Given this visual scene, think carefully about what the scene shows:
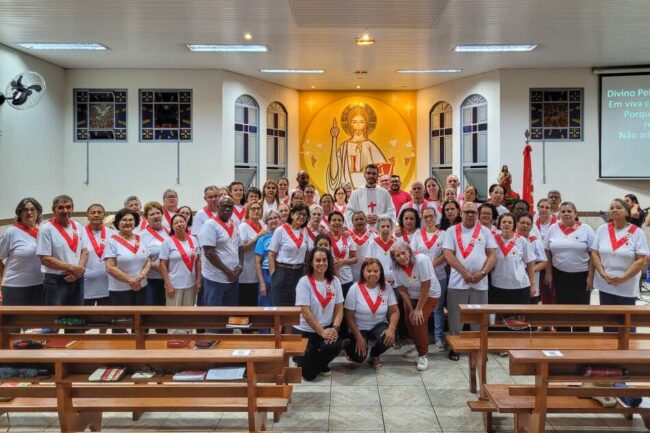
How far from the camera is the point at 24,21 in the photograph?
817cm

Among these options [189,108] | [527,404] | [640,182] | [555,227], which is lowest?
[527,404]

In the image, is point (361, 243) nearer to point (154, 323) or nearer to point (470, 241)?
point (470, 241)

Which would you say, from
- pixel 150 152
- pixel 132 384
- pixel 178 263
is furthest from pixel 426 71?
pixel 132 384

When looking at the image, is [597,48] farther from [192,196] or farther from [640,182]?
[192,196]

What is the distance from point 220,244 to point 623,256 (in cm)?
397

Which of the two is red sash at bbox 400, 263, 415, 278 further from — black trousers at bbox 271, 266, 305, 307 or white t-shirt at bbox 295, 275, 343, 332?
black trousers at bbox 271, 266, 305, 307

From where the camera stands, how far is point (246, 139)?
13008mm

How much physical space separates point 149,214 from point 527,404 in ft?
13.3

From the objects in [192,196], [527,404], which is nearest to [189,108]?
[192,196]

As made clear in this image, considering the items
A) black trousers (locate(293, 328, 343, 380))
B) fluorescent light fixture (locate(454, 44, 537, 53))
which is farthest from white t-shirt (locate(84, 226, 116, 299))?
fluorescent light fixture (locate(454, 44, 537, 53))

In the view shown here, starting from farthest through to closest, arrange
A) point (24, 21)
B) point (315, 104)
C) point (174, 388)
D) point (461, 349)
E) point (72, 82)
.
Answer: point (315, 104)
point (72, 82)
point (24, 21)
point (461, 349)
point (174, 388)

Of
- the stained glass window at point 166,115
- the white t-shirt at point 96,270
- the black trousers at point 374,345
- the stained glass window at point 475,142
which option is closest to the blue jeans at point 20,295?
the white t-shirt at point 96,270

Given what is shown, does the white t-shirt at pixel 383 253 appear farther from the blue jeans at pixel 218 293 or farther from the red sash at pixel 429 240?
the blue jeans at pixel 218 293

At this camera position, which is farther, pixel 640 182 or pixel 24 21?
pixel 640 182
